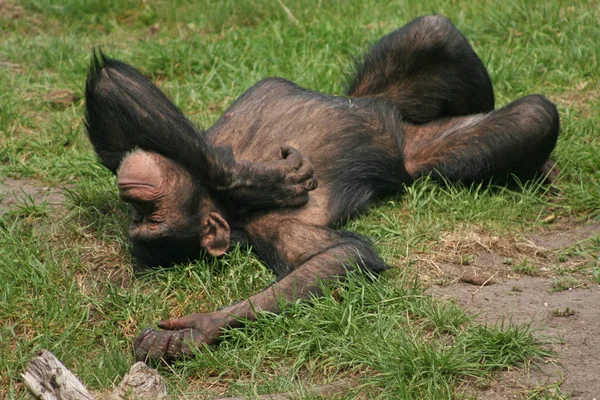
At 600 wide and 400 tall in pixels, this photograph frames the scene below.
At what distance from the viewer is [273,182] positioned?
4898mm

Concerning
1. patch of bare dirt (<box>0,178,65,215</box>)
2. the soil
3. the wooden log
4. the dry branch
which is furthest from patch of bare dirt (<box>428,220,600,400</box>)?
patch of bare dirt (<box>0,178,65,215</box>)

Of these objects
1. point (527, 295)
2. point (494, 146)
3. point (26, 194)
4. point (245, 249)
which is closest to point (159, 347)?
point (245, 249)

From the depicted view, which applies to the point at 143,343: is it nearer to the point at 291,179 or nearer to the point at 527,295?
the point at 291,179

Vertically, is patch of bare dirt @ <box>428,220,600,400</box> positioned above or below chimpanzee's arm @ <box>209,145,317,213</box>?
below

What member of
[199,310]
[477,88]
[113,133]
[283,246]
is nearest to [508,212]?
[477,88]

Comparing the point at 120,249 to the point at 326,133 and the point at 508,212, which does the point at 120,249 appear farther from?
the point at 508,212

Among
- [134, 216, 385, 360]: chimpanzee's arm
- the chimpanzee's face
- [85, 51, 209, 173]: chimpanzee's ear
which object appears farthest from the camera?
[85, 51, 209, 173]: chimpanzee's ear

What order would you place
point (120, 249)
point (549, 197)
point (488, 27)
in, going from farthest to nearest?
point (488, 27)
point (549, 197)
point (120, 249)

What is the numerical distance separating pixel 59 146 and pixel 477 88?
2.90m

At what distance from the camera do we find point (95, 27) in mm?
8586

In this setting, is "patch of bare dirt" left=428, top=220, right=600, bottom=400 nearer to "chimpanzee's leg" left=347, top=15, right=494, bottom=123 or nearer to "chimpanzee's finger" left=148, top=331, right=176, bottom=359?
"chimpanzee's leg" left=347, top=15, right=494, bottom=123

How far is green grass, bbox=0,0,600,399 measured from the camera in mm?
4031

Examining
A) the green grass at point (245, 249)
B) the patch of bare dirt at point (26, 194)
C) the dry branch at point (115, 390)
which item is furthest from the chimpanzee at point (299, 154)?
the patch of bare dirt at point (26, 194)

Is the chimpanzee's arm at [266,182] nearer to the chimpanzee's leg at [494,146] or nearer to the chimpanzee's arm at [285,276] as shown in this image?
the chimpanzee's arm at [285,276]
